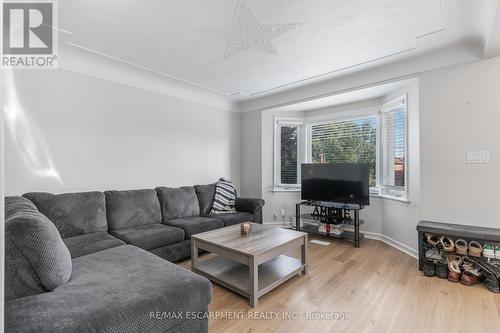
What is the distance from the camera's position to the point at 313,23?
221cm

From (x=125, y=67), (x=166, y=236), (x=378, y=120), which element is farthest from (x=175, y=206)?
(x=378, y=120)

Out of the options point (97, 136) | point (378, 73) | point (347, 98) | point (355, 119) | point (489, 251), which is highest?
point (378, 73)

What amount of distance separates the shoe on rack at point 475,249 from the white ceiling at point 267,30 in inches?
79.7

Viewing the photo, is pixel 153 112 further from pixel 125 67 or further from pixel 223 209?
pixel 223 209

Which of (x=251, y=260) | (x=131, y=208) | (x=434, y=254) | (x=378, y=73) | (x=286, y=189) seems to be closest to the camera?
(x=251, y=260)

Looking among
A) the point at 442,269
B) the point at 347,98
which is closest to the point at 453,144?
the point at 442,269

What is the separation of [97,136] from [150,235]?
148cm

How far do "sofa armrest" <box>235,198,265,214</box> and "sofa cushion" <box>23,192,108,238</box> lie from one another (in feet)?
6.29

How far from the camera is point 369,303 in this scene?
2.03 meters

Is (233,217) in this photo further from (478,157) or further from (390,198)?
(478,157)

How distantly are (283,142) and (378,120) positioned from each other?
66.8 inches

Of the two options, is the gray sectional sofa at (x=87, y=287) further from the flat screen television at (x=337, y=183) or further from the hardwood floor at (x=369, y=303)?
the flat screen television at (x=337, y=183)

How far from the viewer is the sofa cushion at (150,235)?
2559mm

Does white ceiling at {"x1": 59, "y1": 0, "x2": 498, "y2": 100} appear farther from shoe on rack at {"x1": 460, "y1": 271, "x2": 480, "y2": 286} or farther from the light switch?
shoe on rack at {"x1": 460, "y1": 271, "x2": 480, "y2": 286}
